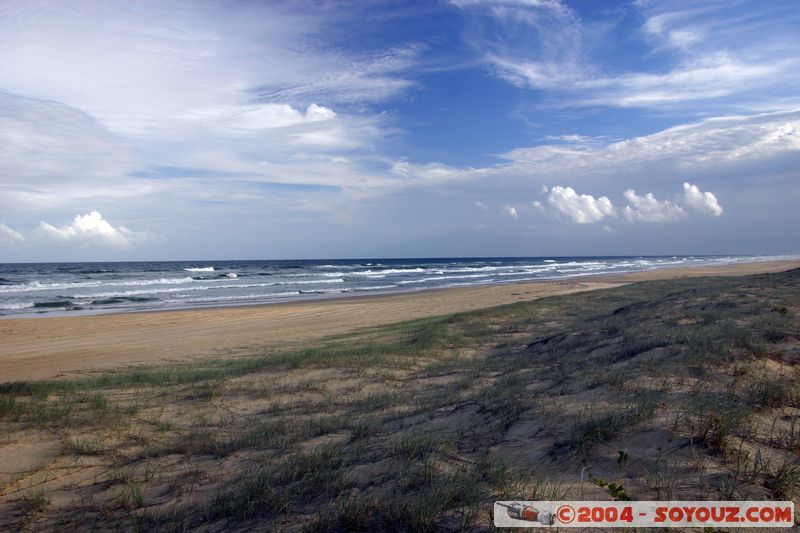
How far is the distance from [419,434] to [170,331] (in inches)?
622

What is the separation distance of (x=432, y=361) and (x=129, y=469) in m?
5.49

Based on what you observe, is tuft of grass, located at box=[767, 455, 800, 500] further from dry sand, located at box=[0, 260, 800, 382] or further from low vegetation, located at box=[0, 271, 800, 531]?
dry sand, located at box=[0, 260, 800, 382]

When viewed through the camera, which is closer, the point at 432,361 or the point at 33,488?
the point at 33,488

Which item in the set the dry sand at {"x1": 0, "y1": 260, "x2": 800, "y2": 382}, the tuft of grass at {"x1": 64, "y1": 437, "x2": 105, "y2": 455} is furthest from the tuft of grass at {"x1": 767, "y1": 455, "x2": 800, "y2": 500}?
the dry sand at {"x1": 0, "y1": 260, "x2": 800, "y2": 382}

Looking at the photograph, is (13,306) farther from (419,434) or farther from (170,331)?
(419,434)

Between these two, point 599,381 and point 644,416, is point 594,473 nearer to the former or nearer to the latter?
point 644,416

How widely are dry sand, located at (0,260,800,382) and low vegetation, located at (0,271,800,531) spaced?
405 cm

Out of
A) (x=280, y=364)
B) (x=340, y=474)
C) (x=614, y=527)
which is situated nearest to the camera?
(x=614, y=527)

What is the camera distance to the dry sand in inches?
507

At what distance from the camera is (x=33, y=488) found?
475 cm

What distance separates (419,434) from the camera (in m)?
5.11

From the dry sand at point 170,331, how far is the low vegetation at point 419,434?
4.05 m

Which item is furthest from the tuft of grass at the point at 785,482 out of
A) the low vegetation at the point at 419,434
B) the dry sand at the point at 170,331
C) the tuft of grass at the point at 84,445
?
the dry sand at the point at 170,331

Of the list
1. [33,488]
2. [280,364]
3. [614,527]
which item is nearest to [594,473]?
[614,527]
